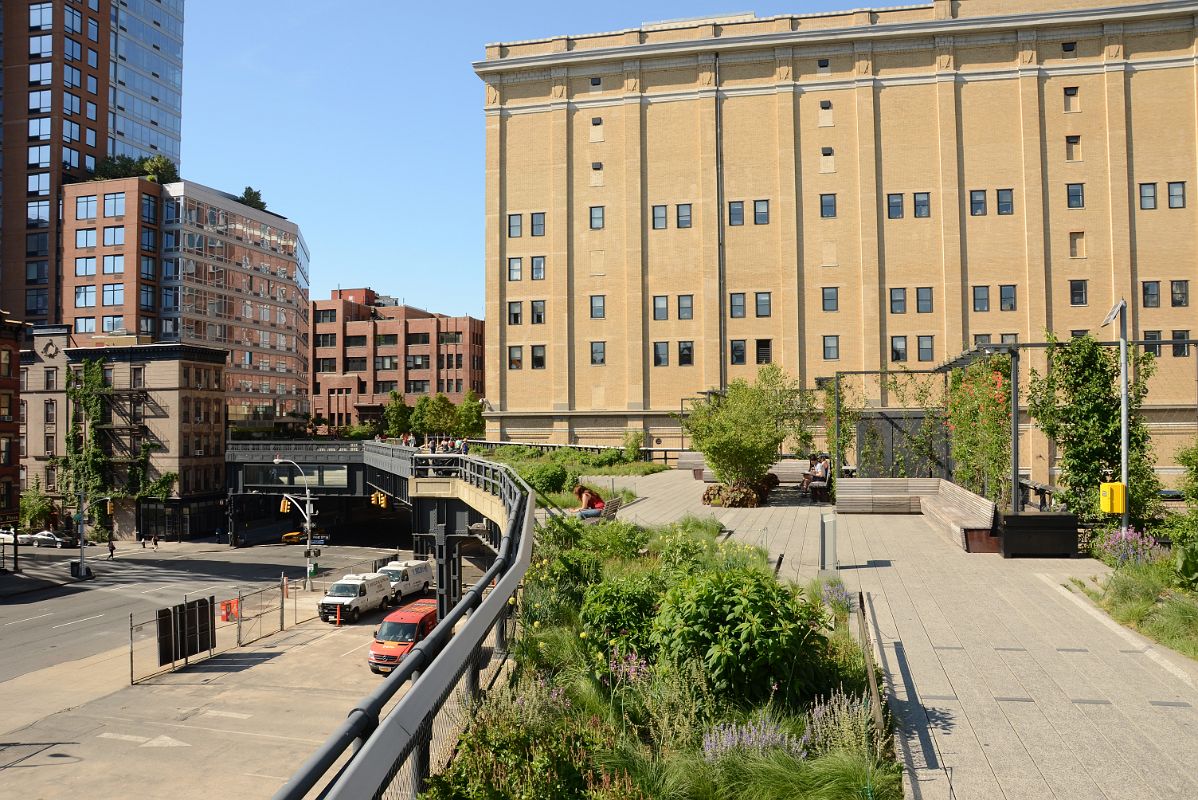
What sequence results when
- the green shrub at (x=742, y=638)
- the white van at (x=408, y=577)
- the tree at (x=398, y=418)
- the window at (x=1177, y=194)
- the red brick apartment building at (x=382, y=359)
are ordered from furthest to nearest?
the red brick apartment building at (x=382, y=359) → the tree at (x=398, y=418) → the window at (x=1177, y=194) → the white van at (x=408, y=577) → the green shrub at (x=742, y=638)

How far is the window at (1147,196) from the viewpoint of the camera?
166ft

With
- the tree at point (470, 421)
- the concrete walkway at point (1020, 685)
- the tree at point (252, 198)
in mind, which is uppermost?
the tree at point (252, 198)

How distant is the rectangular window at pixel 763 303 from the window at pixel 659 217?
8.10 metres

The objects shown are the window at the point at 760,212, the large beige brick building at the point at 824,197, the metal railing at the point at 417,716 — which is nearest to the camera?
the metal railing at the point at 417,716

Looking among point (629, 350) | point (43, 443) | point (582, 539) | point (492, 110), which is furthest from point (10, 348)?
point (582, 539)

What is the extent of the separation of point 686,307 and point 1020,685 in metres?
46.8

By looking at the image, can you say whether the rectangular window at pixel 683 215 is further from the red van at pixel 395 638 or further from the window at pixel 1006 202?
the red van at pixel 395 638

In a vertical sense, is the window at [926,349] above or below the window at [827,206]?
below

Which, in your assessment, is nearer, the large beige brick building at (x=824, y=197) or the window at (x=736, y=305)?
the large beige brick building at (x=824, y=197)

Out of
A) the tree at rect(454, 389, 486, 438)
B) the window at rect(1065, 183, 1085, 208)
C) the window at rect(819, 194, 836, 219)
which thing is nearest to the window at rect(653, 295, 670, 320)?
the window at rect(819, 194, 836, 219)

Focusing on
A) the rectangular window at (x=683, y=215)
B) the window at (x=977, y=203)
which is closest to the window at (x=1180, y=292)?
the window at (x=977, y=203)

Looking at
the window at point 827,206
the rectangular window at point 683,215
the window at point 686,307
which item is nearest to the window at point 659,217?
the rectangular window at point 683,215

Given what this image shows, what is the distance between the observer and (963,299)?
51312mm

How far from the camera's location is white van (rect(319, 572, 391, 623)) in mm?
38562
